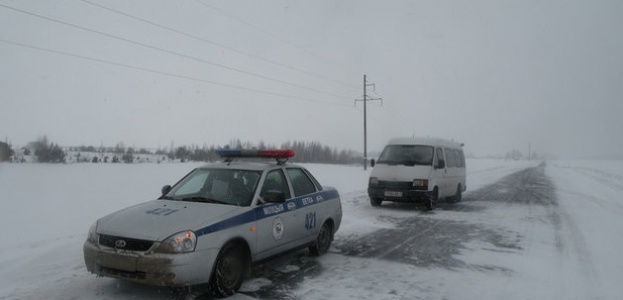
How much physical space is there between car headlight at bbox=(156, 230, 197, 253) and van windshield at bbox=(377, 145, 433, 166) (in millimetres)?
10122

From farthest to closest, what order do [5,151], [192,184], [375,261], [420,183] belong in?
[5,151] → [420,183] → [375,261] → [192,184]

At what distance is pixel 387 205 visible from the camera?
1486 cm

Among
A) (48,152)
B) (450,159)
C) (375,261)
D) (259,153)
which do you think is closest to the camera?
(259,153)

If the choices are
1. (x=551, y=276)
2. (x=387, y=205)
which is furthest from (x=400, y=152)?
(x=551, y=276)

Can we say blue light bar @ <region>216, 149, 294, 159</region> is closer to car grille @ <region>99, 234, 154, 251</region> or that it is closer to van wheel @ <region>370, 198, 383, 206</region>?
car grille @ <region>99, 234, 154, 251</region>

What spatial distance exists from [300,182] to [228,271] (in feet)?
7.63

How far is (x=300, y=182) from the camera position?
721 cm

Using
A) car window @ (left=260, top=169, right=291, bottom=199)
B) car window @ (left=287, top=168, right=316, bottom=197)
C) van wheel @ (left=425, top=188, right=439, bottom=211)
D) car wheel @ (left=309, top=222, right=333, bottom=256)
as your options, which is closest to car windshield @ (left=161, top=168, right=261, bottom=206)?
car window @ (left=260, top=169, right=291, bottom=199)

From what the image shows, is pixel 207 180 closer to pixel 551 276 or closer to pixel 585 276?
pixel 551 276

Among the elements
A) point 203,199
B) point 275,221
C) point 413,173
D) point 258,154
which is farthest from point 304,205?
point 413,173

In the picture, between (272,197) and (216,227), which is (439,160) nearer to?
(272,197)

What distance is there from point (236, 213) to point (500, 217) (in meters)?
9.50

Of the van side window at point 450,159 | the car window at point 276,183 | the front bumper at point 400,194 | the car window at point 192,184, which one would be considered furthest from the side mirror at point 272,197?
the van side window at point 450,159

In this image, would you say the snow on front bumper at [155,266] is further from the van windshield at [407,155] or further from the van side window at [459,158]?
the van side window at [459,158]
